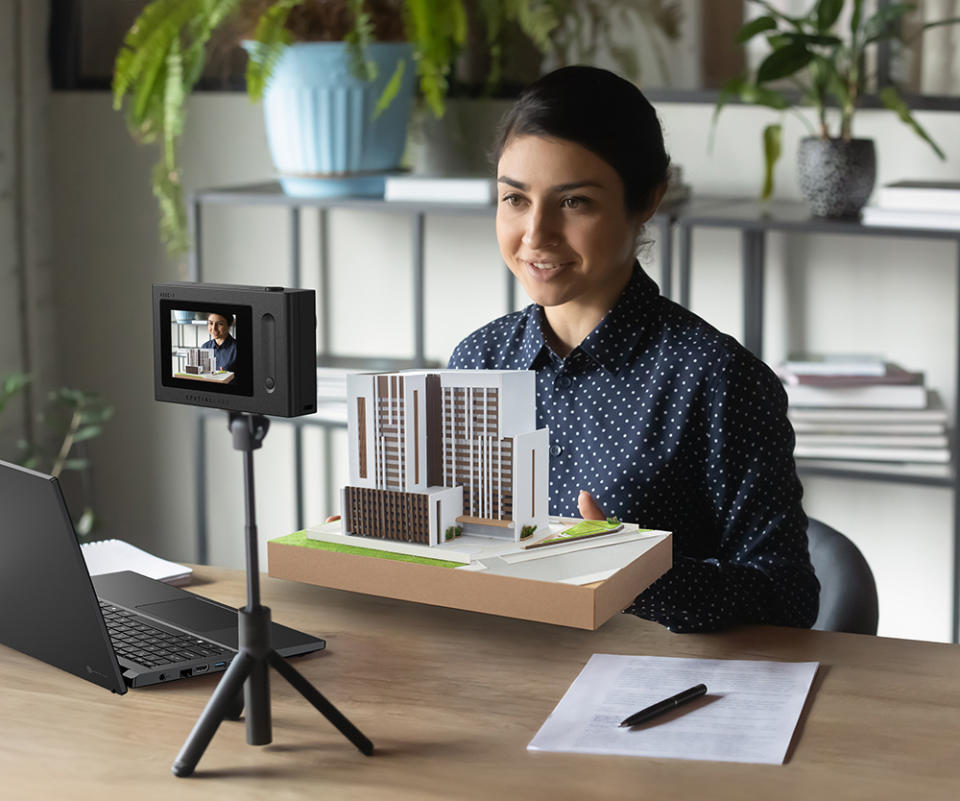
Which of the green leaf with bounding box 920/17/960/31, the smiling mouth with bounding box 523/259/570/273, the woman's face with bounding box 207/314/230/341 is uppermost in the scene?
the green leaf with bounding box 920/17/960/31

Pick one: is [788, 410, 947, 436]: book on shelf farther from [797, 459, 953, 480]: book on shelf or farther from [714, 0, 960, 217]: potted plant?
[714, 0, 960, 217]: potted plant

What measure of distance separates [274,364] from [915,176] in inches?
74.0

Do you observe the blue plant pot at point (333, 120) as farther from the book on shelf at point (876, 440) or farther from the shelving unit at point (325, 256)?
the book on shelf at point (876, 440)

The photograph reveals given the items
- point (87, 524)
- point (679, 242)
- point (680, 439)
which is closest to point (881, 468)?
point (679, 242)

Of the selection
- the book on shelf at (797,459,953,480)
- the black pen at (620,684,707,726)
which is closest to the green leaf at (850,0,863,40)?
the book on shelf at (797,459,953,480)

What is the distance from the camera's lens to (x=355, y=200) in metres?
2.66

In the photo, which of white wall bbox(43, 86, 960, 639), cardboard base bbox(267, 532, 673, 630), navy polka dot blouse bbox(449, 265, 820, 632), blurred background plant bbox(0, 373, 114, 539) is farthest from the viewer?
blurred background plant bbox(0, 373, 114, 539)

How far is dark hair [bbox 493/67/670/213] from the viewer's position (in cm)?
157

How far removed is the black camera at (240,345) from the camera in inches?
39.1

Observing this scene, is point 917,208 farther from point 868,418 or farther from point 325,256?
point 325,256

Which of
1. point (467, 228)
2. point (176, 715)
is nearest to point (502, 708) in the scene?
point (176, 715)

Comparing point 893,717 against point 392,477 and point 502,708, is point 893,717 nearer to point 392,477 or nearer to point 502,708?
point 502,708

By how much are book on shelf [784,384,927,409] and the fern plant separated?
884mm

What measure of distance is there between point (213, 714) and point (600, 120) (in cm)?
88
